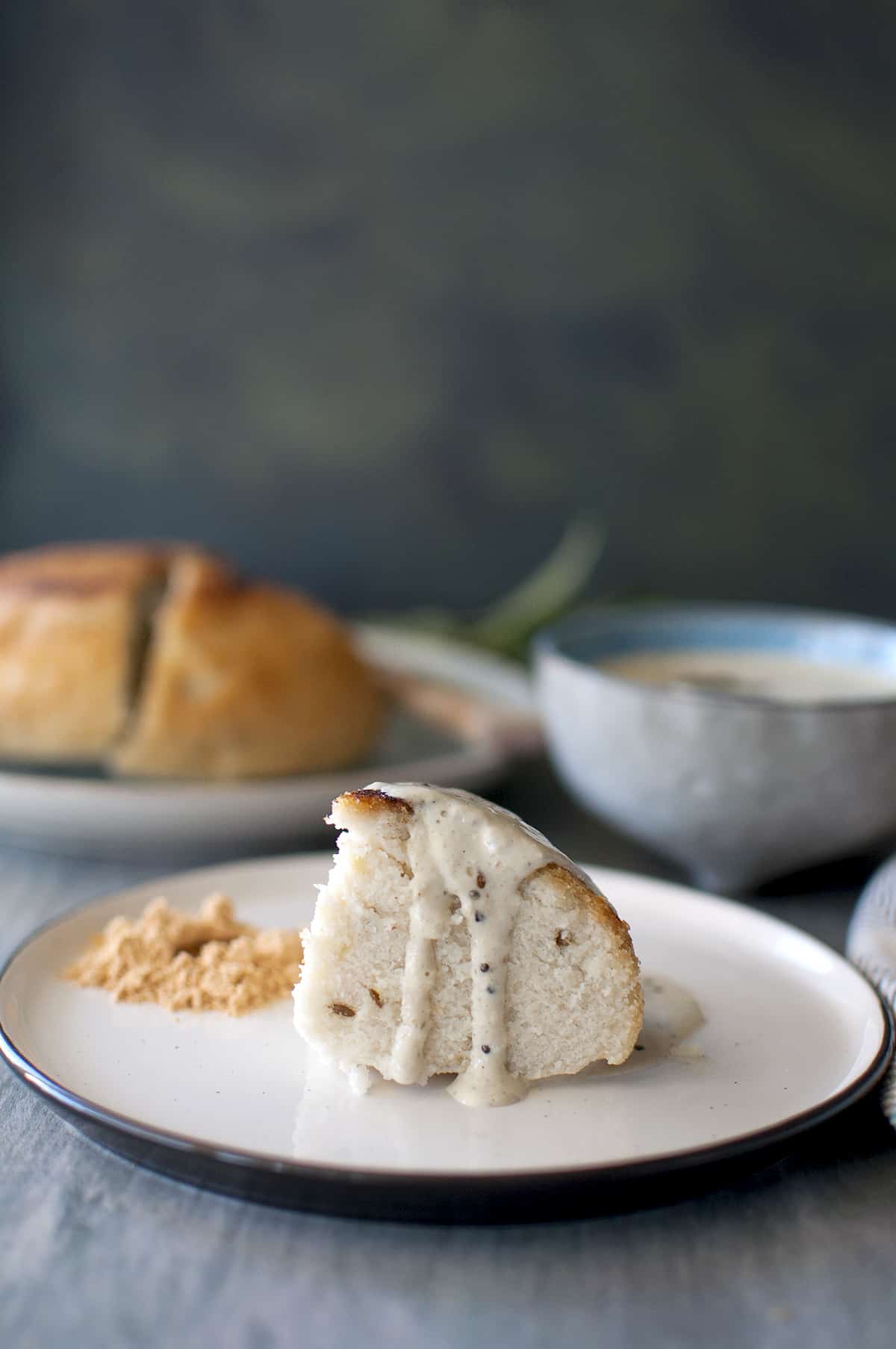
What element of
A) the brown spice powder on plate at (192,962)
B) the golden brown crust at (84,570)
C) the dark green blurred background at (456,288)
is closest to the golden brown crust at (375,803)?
the brown spice powder on plate at (192,962)

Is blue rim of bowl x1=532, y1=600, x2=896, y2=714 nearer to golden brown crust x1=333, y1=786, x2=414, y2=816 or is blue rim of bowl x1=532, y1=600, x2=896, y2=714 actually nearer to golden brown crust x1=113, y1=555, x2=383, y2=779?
golden brown crust x1=113, y1=555, x2=383, y2=779

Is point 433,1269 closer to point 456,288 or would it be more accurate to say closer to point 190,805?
point 190,805

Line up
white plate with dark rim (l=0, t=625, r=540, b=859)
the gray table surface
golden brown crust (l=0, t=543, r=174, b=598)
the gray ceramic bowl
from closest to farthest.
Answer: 1. the gray table surface
2. the gray ceramic bowl
3. white plate with dark rim (l=0, t=625, r=540, b=859)
4. golden brown crust (l=0, t=543, r=174, b=598)

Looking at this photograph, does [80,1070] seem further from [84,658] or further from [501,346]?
[501,346]

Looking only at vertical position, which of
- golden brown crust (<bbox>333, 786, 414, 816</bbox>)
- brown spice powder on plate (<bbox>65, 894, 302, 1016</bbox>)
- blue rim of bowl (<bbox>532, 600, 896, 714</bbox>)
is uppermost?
golden brown crust (<bbox>333, 786, 414, 816</bbox>)

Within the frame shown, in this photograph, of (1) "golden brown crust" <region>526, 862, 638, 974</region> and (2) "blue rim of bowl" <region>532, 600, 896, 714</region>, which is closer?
(1) "golden brown crust" <region>526, 862, 638, 974</region>

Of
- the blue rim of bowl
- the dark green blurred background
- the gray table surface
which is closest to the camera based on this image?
the gray table surface

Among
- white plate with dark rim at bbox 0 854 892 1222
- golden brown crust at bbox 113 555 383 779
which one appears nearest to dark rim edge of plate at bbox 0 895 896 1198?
white plate with dark rim at bbox 0 854 892 1222

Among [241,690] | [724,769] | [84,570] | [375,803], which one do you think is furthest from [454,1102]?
[84,570]
